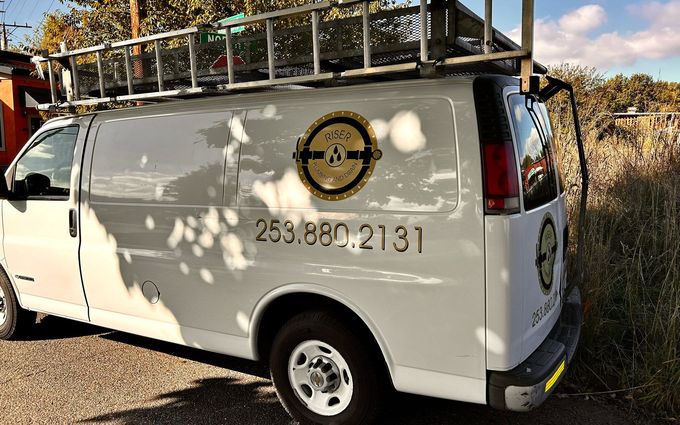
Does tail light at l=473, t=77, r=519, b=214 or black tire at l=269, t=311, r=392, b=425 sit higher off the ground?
tail light at l=473, t=77, r=519, b=214

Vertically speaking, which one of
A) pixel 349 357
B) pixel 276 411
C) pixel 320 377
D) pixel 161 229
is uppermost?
pixel 161 229

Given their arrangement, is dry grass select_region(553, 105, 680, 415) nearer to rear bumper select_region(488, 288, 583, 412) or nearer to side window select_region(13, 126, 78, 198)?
rear bumper select_region(488, 288, 583, 412)

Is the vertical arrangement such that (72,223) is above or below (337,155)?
below

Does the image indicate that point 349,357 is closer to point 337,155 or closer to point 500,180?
point 337,155

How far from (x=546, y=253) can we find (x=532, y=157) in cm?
53

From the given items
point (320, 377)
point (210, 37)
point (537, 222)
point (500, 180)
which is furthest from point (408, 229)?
point (210, 37)

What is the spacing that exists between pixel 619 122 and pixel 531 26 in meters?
6.00

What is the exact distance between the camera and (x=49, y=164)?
167 inches

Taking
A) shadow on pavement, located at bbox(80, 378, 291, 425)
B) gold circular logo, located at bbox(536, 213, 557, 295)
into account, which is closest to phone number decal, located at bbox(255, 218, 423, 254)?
gold circular logo, located at bbox(536, 213, 557, 295)

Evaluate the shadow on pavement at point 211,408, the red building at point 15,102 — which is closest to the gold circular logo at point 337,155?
the shadow on pavement at point 211,408

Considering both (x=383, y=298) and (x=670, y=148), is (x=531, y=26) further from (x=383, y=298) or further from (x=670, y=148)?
(x=670, y=148)

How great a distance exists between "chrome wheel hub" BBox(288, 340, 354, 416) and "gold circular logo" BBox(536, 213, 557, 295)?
1.17 m

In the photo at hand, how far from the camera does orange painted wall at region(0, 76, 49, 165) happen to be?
15805mm

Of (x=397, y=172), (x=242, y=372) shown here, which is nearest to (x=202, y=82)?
(x=397, y=172)
